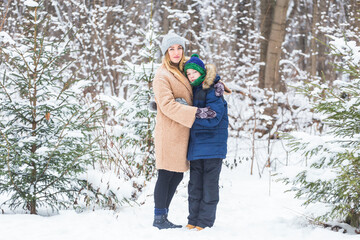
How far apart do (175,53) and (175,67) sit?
133mm

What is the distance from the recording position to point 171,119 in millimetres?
3150

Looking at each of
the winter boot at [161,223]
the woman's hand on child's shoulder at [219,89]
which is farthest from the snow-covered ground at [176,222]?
the woman's hand on child's shoulder at [219,89]

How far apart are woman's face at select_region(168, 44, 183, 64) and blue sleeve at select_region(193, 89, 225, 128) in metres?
0.47

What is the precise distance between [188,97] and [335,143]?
135 cm

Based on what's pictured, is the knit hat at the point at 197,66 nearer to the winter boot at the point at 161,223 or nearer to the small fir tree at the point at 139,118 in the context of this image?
the small fir tree at the point at 139,118

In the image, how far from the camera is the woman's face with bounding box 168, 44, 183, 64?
326cm

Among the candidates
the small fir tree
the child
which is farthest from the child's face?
the small fir tree

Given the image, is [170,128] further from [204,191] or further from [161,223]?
[161,223]

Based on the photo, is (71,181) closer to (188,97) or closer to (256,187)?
(188,97)

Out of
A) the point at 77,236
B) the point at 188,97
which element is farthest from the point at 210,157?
the point at 77,236

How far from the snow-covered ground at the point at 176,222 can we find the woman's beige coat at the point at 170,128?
2.06 ft

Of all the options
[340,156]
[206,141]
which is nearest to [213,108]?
[206,141]

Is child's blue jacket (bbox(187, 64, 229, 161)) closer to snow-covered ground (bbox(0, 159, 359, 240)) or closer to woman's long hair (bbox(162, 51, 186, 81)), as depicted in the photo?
woman's long hair (bbox(162, 51, 186, 81))

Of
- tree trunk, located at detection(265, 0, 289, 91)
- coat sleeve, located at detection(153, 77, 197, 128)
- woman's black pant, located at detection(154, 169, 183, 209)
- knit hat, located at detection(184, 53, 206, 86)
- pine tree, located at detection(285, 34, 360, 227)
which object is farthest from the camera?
tree trunk, located at detection(265, 0, 289, 91)
